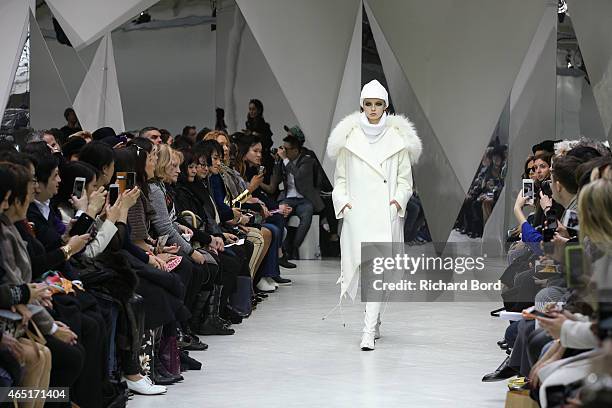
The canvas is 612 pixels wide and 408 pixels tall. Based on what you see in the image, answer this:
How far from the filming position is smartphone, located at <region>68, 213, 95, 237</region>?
5.61 metres

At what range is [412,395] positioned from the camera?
6426 millimetres

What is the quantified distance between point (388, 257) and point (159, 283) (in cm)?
241

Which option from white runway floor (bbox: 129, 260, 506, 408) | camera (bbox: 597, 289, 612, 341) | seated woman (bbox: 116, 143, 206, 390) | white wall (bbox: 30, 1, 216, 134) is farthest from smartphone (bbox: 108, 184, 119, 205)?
white wall (bbox: 30, 1, 216, 134)

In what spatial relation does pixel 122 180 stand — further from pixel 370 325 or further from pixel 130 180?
pixel 370 325

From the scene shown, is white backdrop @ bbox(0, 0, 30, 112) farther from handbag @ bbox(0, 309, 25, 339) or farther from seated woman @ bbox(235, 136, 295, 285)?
handbag @ bbox(0, 309, 25, 339)

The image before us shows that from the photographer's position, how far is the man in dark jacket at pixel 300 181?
13500 millimetres

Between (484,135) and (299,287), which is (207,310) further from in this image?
(484,135)

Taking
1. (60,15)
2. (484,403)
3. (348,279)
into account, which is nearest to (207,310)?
(348,279)

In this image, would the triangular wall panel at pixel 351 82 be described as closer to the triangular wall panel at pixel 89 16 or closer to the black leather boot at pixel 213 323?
the triangular wall panel at pixel 89 16

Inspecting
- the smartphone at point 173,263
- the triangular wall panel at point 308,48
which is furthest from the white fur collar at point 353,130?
the triangular wall panel at point 308,48

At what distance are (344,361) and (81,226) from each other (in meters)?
2.43

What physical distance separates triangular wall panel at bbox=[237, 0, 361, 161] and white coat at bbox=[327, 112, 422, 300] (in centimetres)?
493

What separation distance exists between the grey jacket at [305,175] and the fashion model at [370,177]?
15.6ft

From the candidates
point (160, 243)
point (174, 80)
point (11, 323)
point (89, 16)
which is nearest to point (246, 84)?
point (174, 80)
